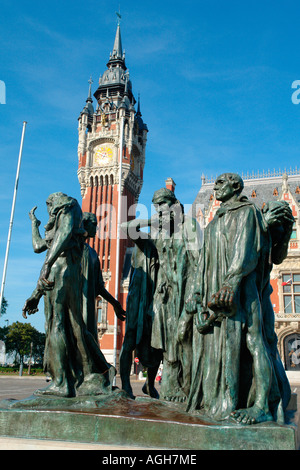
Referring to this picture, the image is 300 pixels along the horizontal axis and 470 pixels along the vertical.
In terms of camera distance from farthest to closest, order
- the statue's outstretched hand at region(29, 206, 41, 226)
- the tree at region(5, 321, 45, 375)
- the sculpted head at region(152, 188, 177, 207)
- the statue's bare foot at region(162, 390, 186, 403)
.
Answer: the tree at region(5, 321, 45, 375), the sculpted head at region(152, 188, 177, 207), the statue's outstretched hand at region(29, 206, 41, 226), the statue's bare foot at region(162, 390, 186, 403)

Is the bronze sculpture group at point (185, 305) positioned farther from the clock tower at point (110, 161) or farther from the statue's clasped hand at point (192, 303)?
the clock tower at point (110, 161)

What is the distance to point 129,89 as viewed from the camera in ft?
184

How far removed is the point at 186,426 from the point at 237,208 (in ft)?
6.46

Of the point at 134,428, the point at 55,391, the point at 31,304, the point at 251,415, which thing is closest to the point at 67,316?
the point at 31,304

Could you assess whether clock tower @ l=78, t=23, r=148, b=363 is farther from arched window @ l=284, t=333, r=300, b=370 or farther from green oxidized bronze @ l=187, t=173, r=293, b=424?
green oxidized bronze @ l=187, t=173, r=293, b=424

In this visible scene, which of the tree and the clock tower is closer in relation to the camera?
the tree

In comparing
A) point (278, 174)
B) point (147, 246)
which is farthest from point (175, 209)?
point (278, 174)

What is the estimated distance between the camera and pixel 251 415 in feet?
10.0

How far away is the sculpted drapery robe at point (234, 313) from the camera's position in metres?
3.38

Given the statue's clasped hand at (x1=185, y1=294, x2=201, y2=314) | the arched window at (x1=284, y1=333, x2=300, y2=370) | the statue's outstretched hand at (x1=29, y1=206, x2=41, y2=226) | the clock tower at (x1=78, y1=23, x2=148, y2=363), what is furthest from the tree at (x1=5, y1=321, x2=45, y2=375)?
the statue's clasped hand at (x1=185, y1=294, x2=201, y2=314)

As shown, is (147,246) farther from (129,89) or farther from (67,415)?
(129,89)

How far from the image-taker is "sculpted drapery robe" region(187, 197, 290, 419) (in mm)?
3381

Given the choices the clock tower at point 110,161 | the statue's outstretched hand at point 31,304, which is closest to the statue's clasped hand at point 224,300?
the statue's outstretched hand at point 31,304

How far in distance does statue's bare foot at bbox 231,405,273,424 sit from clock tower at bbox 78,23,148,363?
40.4 m
